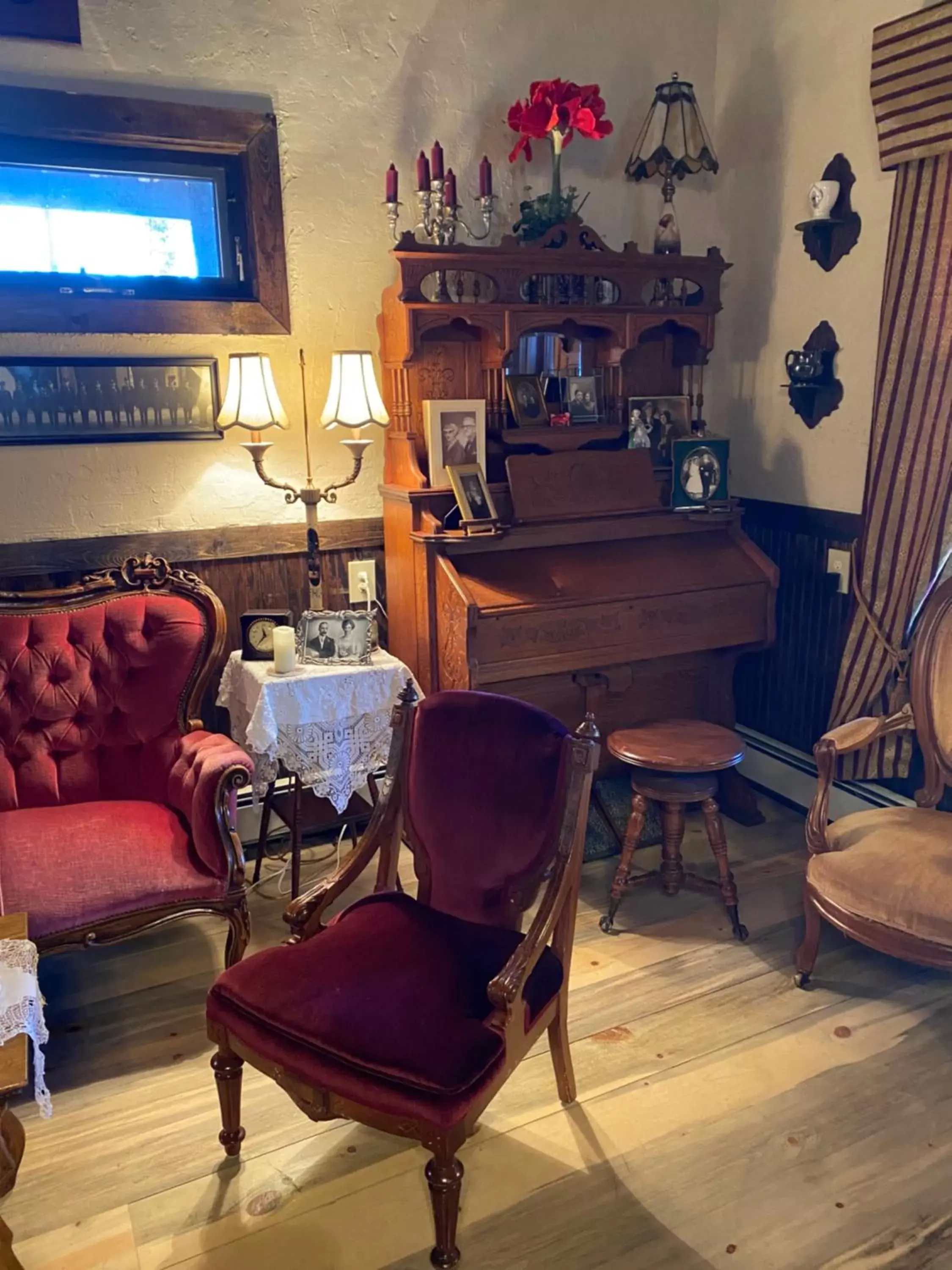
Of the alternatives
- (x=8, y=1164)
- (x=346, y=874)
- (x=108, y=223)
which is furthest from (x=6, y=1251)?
(x=108, y=223)

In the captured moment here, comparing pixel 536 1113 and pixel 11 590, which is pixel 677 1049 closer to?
pixel 536 1113

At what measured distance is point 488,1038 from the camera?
1551 mm

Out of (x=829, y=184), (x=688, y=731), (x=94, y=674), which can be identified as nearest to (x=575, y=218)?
(x=829, y=184)

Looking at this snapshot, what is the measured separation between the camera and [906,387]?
2.66 metres

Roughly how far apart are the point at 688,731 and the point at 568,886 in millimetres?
1085

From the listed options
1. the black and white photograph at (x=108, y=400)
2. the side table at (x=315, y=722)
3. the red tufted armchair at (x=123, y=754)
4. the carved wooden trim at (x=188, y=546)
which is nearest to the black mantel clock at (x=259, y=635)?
the side table at (x=315, y=722)

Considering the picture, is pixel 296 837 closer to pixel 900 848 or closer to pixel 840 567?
pixel 900 848

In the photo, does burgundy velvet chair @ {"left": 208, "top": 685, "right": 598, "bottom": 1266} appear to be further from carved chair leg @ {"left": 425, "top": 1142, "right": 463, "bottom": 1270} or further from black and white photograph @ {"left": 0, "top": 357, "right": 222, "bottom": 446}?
black and white photograph @ {"left": 0, "top": 357, "right": 222, "bottom": 446}

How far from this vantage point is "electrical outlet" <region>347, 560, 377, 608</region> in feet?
10.1

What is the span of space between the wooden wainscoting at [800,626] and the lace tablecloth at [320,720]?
142 centimetres

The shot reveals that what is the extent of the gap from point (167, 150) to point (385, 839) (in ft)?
6.59

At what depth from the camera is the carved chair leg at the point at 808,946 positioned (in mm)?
2316

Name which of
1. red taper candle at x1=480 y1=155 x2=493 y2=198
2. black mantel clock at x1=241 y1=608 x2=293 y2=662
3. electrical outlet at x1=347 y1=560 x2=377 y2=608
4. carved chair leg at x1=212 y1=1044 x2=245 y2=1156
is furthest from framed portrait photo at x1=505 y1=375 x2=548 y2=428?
carved chair leg at x1=212 y1=1044 x2=245 y2=1156

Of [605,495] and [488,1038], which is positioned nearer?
[488,1038]
